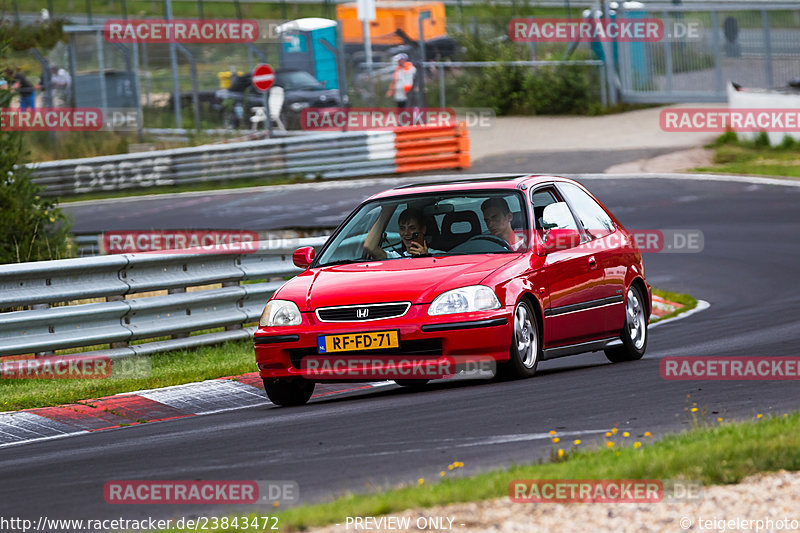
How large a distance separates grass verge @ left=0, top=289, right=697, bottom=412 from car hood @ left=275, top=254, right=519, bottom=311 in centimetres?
188

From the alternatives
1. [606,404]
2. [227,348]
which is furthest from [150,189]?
[606,404]

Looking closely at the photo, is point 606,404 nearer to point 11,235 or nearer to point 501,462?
point 501,462

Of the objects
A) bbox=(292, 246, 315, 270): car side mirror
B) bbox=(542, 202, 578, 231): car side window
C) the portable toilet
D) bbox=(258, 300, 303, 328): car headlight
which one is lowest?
bbox=(258, 300, 303, 328): car headlight

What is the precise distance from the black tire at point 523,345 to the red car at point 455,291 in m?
0.01

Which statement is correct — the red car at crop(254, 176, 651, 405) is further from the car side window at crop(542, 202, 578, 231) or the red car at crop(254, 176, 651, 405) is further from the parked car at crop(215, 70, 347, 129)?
the parked car at crop(215, 70, 347, 129)

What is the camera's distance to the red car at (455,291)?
30.6 feet

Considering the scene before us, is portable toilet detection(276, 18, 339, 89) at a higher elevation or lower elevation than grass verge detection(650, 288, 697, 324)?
higher

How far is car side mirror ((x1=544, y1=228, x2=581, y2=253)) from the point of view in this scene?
1012cm

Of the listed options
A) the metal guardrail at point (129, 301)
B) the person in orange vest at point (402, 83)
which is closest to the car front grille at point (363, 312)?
the metal guardrail at point (129, 301)

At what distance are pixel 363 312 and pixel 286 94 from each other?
2793cm

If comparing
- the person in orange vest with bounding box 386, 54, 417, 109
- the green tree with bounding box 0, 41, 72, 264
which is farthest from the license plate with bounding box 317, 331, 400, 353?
the person in orange vest with bounding box 386, 54, 417, 109

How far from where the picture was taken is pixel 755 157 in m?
27.7

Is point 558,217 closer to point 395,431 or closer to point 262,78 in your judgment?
point 395,431

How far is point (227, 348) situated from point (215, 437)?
455cm
